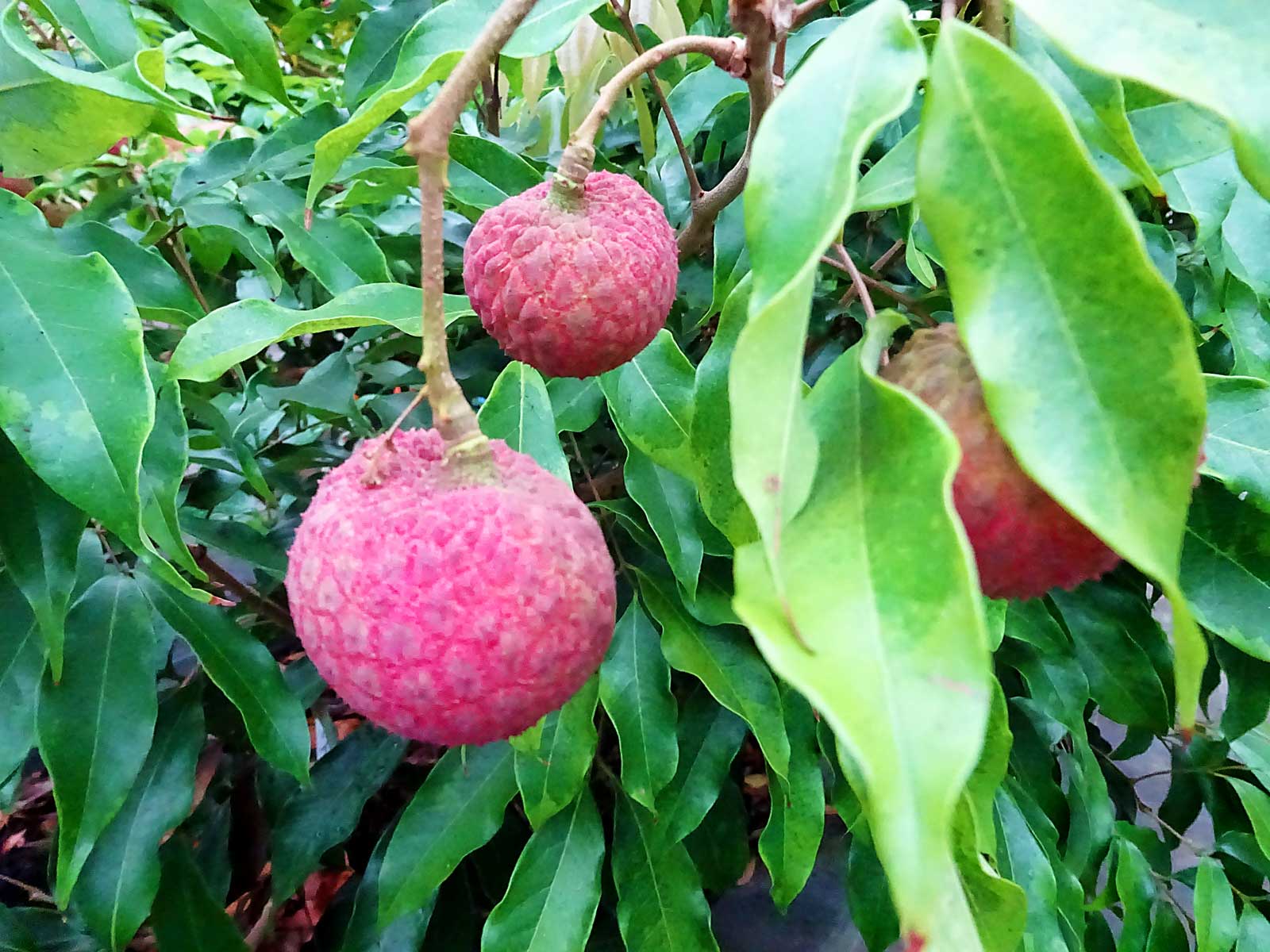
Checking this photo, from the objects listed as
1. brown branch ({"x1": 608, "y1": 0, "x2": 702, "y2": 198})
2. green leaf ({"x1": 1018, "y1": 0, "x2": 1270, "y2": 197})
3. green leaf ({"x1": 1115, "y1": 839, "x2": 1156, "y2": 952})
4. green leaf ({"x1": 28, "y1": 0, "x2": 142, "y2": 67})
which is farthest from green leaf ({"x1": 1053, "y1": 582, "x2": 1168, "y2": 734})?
green leaf ({"x1": 28, "y1": 0, "x2": 142, "y2": 67})

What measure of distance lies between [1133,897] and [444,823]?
632 mm

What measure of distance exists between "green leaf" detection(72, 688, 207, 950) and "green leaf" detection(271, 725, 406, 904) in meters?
0.11

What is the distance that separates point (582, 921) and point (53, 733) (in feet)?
1.37

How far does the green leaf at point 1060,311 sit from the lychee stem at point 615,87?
137 mm

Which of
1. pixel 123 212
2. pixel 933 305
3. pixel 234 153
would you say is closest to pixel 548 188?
pixel 933 305

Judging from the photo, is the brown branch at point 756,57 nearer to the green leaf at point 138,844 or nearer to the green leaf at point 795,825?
the green leaf at point 795,825

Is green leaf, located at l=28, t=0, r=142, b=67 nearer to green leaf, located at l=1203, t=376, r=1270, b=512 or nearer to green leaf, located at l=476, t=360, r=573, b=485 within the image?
green leaf, located at l=476, t=360, r=573, b=485

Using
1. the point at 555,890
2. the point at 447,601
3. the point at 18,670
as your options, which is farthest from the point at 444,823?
the point at 447,601

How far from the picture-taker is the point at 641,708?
25.7 inches

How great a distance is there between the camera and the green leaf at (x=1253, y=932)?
2.49 feet

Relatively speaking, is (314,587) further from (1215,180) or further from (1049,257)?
(1215,180)

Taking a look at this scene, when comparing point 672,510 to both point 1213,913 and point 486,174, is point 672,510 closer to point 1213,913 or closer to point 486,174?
point 486,174

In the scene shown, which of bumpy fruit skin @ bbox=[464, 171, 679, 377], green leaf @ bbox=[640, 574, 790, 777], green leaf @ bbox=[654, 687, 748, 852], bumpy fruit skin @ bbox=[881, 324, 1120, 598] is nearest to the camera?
bumpy fruit skin @ bbox=[881, 324, 1120, 598]

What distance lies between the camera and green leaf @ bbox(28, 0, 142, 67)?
510mm
